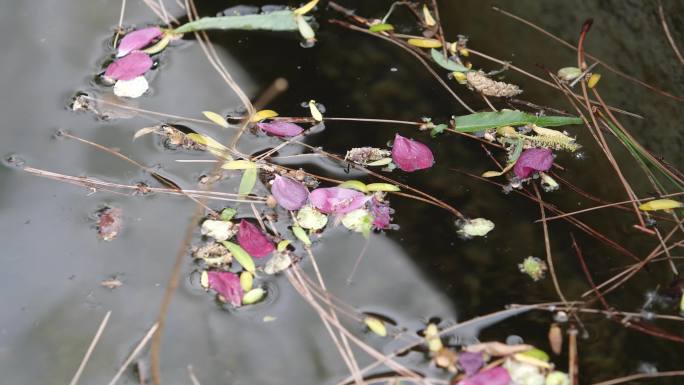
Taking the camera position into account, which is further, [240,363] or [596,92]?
[596,92]

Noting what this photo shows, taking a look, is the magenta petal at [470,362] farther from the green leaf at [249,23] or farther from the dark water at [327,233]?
the green leaf at [249,23]

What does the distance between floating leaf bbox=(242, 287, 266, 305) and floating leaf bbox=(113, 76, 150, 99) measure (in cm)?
69

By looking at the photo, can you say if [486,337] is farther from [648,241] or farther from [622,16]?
[622,16]

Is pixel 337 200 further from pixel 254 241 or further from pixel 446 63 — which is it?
pixel 446 63

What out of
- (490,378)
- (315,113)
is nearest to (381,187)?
(315,113)

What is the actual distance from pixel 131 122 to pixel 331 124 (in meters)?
0.54

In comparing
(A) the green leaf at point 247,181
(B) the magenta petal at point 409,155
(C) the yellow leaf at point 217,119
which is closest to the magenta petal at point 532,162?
(B) the magenta petal at point 409,155

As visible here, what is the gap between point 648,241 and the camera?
4.93ft

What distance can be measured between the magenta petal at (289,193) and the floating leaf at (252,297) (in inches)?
8.8

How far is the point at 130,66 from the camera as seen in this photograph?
1708 millimetres

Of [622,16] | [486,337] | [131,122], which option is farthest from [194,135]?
[622,16]

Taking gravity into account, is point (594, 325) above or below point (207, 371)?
above

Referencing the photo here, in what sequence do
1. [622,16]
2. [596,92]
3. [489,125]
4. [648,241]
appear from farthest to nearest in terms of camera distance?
[622,16]
[596,92]
[489,125]
[648,241]

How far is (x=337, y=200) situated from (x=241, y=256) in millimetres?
271
